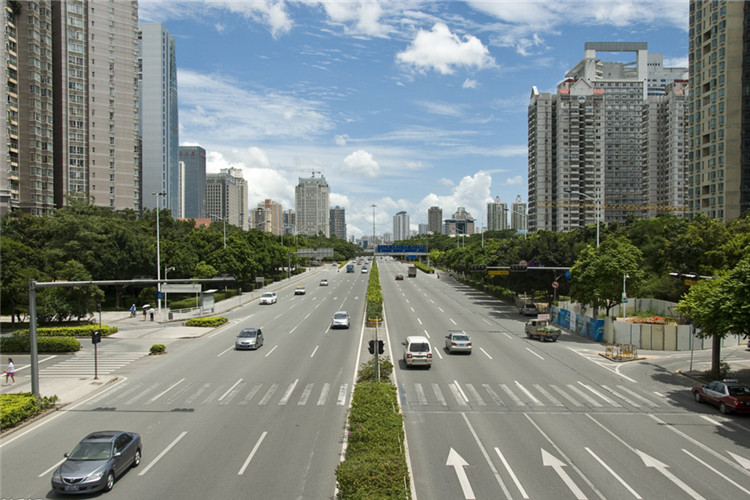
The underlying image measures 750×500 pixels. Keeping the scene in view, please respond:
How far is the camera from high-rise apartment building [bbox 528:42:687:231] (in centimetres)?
15850

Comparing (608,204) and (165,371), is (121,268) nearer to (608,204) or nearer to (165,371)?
(165,371)

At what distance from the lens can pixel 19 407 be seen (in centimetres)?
1998

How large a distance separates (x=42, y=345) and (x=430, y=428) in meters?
29.9

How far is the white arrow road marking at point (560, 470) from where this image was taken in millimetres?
13570

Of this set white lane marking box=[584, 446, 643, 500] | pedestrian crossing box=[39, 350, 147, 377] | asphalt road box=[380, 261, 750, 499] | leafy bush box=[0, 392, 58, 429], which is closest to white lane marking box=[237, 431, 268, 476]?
asphalt road box=[380, 261, 750, 499]

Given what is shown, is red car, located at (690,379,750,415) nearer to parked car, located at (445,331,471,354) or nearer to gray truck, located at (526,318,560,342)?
parked car, located at (445,331,471,354)

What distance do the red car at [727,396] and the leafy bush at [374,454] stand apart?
14.8m

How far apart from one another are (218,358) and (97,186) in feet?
262

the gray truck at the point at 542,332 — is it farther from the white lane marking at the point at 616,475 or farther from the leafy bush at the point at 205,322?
the leafy bush at the point at 205,322

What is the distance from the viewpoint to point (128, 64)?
339 feet

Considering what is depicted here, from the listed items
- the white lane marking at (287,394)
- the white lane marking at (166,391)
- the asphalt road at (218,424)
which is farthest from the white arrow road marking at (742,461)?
the white lane marking at (166,391)

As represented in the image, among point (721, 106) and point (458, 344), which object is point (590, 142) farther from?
point (458, 344)

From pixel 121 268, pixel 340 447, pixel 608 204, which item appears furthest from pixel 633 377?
pixel 608 204

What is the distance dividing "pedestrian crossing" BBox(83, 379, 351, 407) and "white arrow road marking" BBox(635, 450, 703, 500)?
11.3 meters
